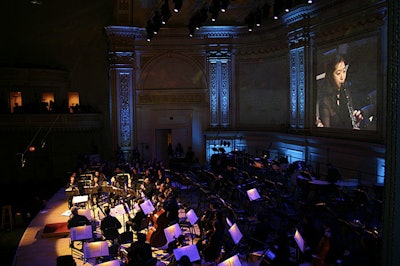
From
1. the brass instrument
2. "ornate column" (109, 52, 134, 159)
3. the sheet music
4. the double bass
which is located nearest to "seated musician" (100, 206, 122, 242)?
the double bass

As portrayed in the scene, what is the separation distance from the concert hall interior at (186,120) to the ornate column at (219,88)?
0.22 ft

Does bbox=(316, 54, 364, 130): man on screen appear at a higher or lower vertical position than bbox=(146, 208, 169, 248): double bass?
higher

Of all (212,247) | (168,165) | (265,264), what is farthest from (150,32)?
(265,264)

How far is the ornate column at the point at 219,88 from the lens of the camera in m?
23.5

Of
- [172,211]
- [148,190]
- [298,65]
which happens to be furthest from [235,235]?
[298,65]

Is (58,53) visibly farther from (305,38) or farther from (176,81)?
(305,38)

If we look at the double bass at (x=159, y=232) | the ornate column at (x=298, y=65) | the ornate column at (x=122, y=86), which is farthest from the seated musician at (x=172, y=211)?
the ornate column at (x=122, y=86)

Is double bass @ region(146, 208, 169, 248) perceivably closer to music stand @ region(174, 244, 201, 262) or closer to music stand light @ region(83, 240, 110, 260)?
music stand light @ region(83, 240, 110, 260)

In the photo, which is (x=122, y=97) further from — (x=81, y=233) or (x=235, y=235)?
(x=235, y=235)

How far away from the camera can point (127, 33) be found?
2288 centimetres

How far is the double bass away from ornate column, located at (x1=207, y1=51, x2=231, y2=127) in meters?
13.1

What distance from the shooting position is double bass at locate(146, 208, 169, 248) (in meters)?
10.8

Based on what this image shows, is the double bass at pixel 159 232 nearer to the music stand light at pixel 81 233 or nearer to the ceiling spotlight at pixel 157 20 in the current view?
the music stand light at pixel 81 233

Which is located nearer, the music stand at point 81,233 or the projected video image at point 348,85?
the music stand at point 81,233
